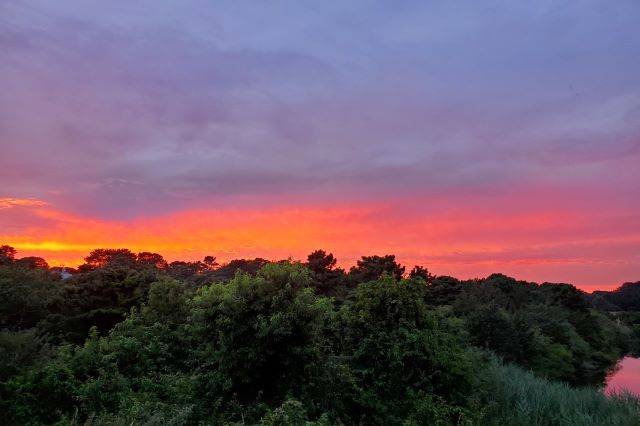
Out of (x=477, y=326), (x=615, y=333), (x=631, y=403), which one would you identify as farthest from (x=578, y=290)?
(x=631, y=403)

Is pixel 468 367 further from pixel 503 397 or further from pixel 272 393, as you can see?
pixel 272 393

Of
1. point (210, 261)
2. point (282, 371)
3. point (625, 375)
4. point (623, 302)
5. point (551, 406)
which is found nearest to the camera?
point (282, 371)

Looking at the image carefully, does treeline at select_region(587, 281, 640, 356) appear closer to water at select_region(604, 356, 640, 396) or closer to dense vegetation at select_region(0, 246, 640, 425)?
water at select_region(604, 356, 640, 396)

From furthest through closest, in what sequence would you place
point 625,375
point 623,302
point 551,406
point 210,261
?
point 623,302, point 210,261, point 625,375, point 551,406

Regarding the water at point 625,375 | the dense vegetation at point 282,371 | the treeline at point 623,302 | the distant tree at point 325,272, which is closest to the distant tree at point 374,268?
the distant tree at point 325,272

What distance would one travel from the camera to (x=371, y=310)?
13.0 m

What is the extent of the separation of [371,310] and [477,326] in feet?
56.4

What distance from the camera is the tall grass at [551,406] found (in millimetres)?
10877

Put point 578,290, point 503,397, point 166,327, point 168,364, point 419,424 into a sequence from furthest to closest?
1. point 578,290
2. point 166,327
3. point 168,364
4. point 503,397
5. point 419,424

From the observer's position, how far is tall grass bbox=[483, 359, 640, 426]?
1088 centimetres

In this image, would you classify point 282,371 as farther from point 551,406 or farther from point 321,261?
point 321,261

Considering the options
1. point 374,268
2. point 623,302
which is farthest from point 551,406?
point 623,302

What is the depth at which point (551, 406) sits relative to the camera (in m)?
12.2

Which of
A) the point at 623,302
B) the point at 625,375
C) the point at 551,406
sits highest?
the point at 551,406
